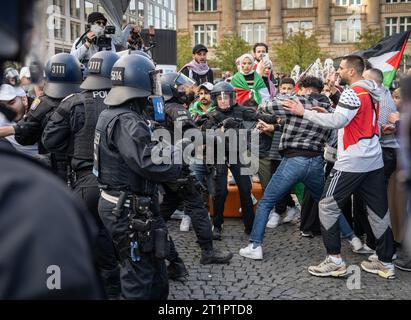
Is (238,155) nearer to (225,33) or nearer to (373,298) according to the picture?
(373,298)

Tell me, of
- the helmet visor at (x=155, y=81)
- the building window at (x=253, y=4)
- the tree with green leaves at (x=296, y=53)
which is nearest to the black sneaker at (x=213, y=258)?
the helmet visor at (x=155, y=81)

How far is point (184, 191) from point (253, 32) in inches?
2011

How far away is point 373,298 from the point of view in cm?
448

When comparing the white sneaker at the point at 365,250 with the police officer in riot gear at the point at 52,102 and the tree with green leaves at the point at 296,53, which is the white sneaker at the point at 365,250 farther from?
the tree with green leaves at the point at 296,53

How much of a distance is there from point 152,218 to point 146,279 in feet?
1.36

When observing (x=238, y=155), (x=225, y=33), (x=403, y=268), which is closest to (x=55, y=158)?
(x=238, y=155)

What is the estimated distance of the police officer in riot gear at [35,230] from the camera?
0.80 metres

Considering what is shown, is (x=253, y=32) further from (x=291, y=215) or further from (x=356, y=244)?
(x=356, y=244)

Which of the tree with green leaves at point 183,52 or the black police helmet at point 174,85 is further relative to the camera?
the tree with green leaves at point 183,52

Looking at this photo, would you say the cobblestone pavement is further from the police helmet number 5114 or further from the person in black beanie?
the person in black beanie

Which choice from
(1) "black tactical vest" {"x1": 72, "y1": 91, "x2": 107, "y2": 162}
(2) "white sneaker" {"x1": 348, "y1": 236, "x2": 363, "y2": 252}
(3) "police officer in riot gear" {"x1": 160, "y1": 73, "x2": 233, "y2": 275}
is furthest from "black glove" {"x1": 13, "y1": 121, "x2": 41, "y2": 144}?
(2) "white sneaker" {"x1": 348, "y1": 236, "x2": 363, "y2": 252}

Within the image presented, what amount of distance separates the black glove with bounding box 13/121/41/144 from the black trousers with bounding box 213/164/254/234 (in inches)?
85.1

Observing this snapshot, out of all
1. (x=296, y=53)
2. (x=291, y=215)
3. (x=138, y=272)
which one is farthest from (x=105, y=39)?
(x=296, y=53)

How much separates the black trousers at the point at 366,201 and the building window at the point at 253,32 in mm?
50649
